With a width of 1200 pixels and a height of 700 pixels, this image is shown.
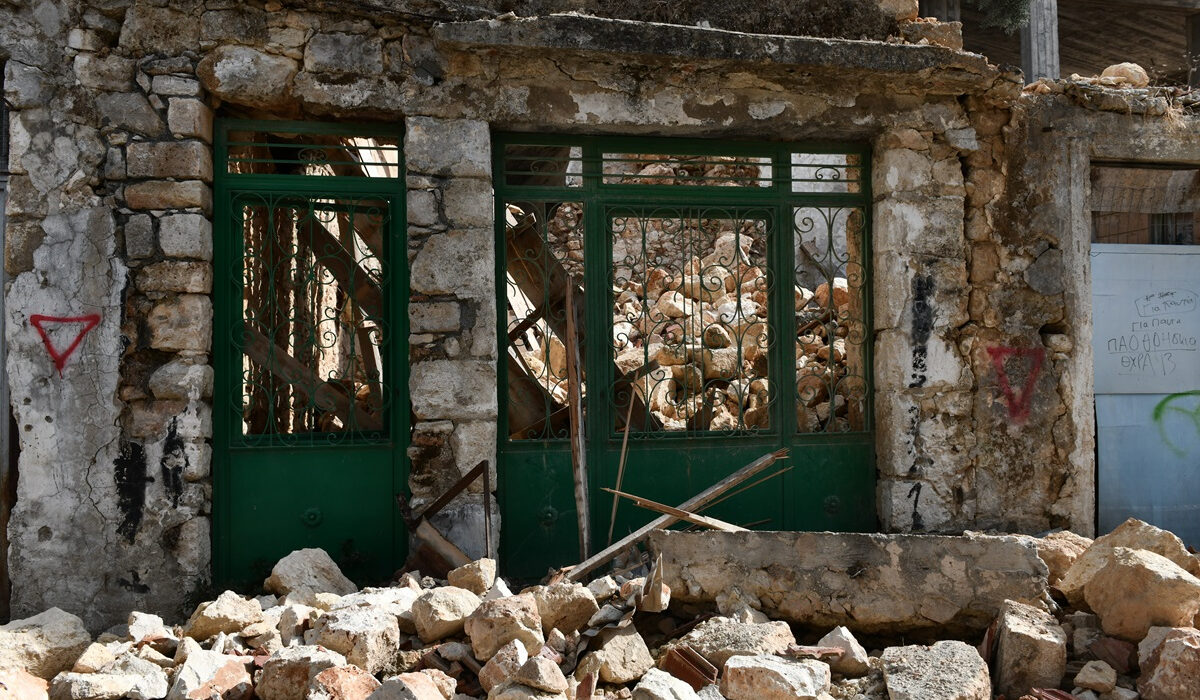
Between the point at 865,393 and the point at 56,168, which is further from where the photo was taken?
the point at 865,393

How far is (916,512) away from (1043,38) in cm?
560

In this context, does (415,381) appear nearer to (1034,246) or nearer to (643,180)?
(643,180)

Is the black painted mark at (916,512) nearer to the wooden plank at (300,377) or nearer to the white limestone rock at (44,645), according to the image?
the wooden plank at (300,377)

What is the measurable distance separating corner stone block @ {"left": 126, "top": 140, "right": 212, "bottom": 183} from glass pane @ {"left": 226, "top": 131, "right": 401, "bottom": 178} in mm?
259

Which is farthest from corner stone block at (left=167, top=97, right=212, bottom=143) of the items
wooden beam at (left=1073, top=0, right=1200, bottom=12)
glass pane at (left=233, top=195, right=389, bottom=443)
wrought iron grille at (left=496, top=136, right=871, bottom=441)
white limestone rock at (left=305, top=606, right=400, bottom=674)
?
wooden beam at (left=1073, top=0, right=1200, bottom=12)

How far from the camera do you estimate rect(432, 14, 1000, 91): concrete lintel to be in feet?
14.9

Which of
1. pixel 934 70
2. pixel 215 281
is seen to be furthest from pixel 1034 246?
pixel 215 281

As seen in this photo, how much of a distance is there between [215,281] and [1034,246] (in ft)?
14.6

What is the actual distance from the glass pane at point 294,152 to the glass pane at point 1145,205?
4.15 metres

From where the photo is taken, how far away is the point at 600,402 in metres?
5.04

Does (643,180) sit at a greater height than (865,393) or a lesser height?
greater

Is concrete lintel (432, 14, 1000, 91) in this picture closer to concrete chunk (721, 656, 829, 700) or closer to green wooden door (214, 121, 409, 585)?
green wooden door (214, 121, 409, 585)

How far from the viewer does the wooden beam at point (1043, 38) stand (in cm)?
855

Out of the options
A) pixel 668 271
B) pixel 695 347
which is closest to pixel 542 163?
pixel 668 271
